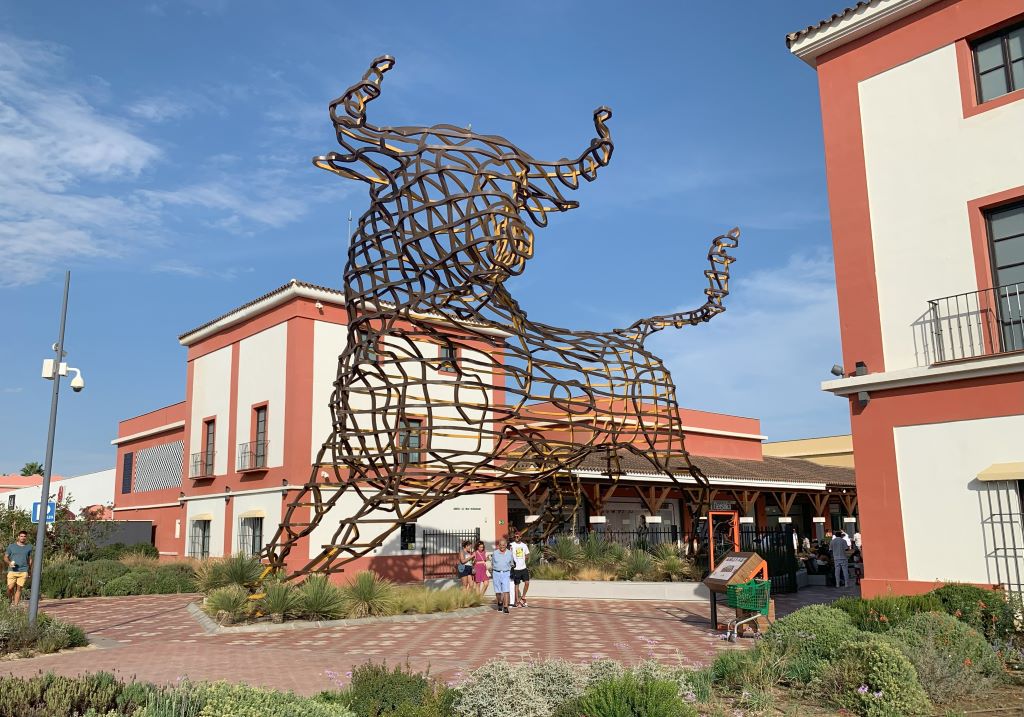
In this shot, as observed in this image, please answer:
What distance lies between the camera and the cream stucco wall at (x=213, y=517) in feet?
83.3

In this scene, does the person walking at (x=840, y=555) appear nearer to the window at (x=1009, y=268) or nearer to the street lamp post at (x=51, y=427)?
the window at (x=1009, y=268)

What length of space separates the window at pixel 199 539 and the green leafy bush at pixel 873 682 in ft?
74.7

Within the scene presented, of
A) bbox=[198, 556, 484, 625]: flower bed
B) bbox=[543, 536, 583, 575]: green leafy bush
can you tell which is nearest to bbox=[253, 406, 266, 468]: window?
bbox=[198, 556, 484, 625]: flower bed

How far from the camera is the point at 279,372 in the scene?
2356 cm

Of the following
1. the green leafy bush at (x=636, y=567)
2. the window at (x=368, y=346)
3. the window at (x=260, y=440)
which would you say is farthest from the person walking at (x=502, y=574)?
the window at (x=260, y=440)

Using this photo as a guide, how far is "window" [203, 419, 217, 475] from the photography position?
26.8 meters

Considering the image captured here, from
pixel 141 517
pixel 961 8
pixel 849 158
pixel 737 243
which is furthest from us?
pixel 141 517

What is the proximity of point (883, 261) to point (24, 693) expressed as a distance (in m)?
12.2

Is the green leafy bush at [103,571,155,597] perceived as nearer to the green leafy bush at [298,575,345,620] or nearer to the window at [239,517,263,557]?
the window at [239,517,263,557]

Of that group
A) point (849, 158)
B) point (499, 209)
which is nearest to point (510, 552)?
point (499, 209)

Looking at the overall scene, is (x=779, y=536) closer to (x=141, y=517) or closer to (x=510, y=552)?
(x=510, y=552)

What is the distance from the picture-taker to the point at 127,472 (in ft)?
117

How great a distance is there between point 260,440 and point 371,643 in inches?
518

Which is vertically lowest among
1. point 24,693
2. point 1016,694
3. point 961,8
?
point 1016,694
